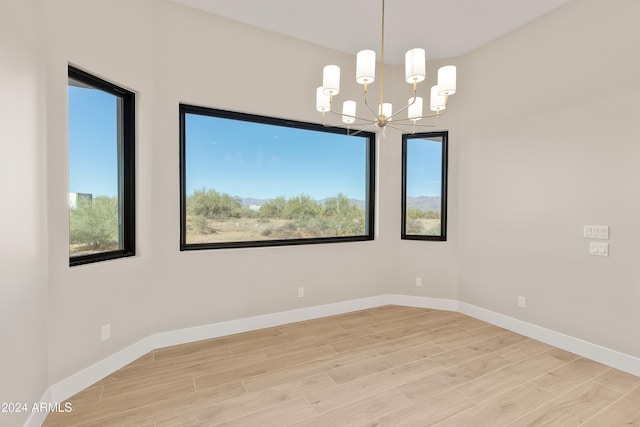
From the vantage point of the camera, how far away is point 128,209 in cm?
275

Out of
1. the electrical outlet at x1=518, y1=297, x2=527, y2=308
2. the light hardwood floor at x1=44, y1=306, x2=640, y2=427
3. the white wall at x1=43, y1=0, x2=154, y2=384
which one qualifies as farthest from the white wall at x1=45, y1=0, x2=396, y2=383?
the electrical outlet at x1=518, y1=297, x2=527, y2=308

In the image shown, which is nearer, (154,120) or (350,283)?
(154,120)

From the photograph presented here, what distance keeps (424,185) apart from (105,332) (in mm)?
3793

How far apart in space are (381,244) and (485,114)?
2.03 metres

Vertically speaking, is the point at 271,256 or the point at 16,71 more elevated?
the point at 16,71

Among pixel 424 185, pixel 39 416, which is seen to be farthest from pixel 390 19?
pixel 39 416

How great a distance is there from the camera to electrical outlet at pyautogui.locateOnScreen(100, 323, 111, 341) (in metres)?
2.43

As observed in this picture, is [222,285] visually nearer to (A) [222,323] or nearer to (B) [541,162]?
(A) [222,323]

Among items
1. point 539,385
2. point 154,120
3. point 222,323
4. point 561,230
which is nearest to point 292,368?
point 222,323

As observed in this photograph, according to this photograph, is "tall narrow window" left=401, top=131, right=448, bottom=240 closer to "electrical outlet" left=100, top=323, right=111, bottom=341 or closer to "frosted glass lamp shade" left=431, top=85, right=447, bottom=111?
"frosted glass lamp shade" left=431, top=85, right=447, bottom=111

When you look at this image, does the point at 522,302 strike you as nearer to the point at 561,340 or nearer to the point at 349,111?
the point at 561,340

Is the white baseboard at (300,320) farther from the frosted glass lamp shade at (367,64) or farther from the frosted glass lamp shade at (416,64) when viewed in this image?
the frosted glass lamp shade at (416,64)

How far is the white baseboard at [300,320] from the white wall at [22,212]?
0.88 ft

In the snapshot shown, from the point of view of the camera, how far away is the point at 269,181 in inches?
141
